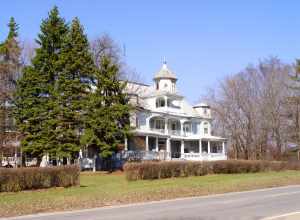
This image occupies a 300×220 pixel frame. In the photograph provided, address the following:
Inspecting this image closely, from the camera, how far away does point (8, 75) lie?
4428 centimetres

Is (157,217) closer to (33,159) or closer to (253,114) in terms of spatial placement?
(33,159)

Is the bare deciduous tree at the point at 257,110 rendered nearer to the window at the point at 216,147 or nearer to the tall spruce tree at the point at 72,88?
the window at the point at 216,147

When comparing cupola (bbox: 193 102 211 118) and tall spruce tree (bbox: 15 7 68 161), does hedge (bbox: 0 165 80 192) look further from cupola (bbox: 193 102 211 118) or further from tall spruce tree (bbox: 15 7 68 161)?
cupola (bbox: 193 102 211 118)

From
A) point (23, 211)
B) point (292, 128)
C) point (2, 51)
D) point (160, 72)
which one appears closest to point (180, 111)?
point (160, 72)

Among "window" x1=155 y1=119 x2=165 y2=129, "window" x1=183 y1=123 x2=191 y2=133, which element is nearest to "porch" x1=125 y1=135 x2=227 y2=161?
"window" x1=183 y1=123 x2=191 y2=133

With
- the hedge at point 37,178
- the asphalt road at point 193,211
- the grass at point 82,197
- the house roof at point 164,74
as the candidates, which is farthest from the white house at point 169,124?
the asphalt road at point 193,211

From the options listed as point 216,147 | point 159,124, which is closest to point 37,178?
point 159,124

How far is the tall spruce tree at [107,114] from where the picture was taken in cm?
4125

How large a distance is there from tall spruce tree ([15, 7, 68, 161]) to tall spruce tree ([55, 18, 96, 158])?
60 centimetres

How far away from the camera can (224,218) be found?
1305 centimetres

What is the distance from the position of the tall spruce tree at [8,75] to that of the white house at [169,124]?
14.8m

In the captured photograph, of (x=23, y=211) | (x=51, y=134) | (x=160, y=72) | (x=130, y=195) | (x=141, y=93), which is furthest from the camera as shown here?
(x=160, y=72)

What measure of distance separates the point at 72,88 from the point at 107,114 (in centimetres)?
392

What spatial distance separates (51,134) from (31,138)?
5.99ft
